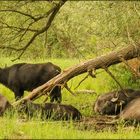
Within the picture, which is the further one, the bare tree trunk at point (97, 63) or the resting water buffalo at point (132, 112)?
the bare tree trunk at point (97, 63)

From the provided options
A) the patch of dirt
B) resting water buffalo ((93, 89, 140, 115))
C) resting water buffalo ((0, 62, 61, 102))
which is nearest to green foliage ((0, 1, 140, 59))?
resting water buffalo ((0, 62, 61, 102))

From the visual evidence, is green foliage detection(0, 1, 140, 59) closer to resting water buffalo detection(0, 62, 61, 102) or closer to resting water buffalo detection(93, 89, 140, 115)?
resting water buffalo detection(0, 62, 61, 102)

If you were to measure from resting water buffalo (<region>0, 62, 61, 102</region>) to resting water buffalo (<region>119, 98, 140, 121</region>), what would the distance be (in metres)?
5.16

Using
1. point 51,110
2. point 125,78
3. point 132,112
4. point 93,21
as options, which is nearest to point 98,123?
point 132,112

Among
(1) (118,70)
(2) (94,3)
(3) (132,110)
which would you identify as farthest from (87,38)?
(3) (132,110)

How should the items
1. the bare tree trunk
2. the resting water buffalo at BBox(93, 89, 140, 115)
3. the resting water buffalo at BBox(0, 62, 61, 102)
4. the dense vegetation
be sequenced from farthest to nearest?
the resting water buffalo at BBox(0, 62, 61, 102) → the bare tree trunk → the resting water buffalo at BBox(93, 89, 140, 115) → the dense vegetation

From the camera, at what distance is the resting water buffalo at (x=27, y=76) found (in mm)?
18894

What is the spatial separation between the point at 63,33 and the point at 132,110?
619 cm

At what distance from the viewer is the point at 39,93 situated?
15.2 metres

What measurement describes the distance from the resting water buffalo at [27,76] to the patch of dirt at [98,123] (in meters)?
4.81

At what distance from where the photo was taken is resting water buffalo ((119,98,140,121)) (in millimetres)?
12753

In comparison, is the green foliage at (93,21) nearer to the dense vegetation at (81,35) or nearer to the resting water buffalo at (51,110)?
the dense vegetation at (81,35)

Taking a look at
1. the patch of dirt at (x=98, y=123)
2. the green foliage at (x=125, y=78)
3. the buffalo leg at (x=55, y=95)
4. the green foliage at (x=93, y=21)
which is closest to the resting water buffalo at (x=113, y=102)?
the patch of dirt at (x=98, y=123)

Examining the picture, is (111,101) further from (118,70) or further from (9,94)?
(9,94)
